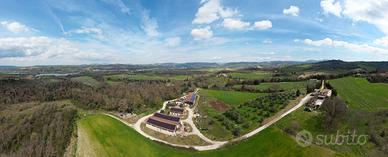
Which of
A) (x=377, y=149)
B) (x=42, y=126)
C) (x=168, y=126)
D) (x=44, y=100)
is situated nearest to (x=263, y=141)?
(x=377, y=149)

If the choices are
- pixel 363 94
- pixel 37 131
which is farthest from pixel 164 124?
pixel 363 94

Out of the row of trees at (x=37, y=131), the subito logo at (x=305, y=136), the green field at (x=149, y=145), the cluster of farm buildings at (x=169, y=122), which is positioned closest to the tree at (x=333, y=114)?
the subito logo at (x=305, y=136)

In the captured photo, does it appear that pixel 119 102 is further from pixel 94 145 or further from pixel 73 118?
pixel 94 145

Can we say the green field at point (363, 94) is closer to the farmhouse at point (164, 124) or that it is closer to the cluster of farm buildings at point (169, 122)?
the cluster of farm buildings at point (169, 122)

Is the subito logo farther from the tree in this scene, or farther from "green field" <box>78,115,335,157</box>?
the tree

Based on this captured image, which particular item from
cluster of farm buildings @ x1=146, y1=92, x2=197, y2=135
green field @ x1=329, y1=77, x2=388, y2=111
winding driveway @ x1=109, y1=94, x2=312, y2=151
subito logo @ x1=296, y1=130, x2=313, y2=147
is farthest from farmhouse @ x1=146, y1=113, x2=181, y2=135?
green field @ x1=329, y1=77, x2=388, y2=111
